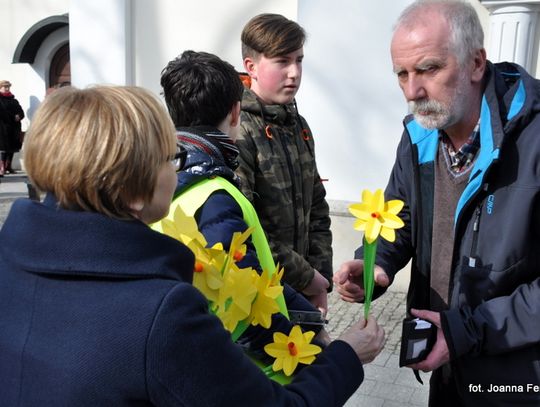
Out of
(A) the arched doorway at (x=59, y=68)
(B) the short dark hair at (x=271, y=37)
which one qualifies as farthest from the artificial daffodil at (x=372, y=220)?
(A) the arched doorway at (x=59, y=68)

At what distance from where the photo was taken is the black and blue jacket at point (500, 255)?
1685 mm

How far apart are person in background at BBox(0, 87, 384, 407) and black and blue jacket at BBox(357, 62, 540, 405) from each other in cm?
83

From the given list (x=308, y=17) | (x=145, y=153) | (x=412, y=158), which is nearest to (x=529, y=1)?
(x=308, y=17)

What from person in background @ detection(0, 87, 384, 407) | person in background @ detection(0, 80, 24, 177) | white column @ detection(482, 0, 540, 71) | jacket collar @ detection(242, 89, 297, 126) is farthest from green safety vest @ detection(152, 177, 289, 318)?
person in background @ detection(0, 80, 24, 177)

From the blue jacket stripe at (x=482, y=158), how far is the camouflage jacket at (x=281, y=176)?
0.91 meters

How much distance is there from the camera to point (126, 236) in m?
1.08

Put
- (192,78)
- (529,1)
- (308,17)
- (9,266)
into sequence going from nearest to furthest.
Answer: (9,266)
(192,78)
(529,1)
(308,17)

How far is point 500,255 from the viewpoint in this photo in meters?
1.71

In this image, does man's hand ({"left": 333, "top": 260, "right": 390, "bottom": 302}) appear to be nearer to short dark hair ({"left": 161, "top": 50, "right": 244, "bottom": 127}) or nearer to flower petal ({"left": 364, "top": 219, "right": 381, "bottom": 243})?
flower petal ({"left": 364, "top": 219, "right": 381, "bottom": 243})

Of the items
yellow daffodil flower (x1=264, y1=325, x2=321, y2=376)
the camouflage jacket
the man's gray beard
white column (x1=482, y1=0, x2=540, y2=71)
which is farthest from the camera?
white column (x1=482, y1=0, x2=540, y2=71)

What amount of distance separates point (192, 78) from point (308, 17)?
3.99 meters

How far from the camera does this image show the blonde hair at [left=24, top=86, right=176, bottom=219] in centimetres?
109

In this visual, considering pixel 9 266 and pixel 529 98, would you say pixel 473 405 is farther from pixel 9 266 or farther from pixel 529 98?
pixel 9 266

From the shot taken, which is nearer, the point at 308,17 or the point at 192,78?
the point at 192,78
